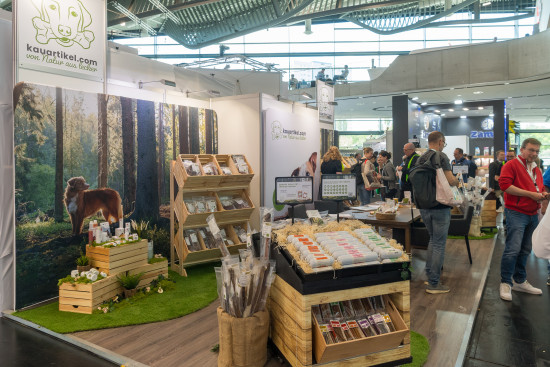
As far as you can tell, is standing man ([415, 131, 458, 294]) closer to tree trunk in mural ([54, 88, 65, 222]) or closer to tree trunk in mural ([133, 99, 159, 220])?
tree trunk in mural ([133, 99, 159, 220])

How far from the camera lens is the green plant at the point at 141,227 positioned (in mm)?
4668

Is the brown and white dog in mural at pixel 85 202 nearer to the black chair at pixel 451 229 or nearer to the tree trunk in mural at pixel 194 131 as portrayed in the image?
the tree trunk in mural at pixel 194 131

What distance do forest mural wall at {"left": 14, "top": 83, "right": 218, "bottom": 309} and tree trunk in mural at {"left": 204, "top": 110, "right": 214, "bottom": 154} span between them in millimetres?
580

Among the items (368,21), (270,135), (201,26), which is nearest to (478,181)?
(270,135)

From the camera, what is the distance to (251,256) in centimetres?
263

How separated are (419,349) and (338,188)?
4.94ft

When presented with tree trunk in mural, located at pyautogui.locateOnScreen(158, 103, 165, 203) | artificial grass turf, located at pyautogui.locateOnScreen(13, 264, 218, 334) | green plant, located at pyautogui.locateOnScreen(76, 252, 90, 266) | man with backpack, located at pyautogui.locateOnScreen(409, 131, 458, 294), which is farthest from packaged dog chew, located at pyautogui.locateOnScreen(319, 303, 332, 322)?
tree trunk in mural, located at pyautogui.locateOnScreen(158, 103, 165, 203)

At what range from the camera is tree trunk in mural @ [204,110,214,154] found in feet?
19.8

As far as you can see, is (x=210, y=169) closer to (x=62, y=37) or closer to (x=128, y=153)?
(x=128, y=153)

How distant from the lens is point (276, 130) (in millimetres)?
6348

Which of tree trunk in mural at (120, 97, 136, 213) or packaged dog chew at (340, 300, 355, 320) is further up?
tree trunk in mural at (120, 97, 136, 213)

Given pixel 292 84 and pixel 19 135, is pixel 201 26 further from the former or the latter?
pixel 19 135

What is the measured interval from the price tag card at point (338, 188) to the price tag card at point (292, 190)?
7.9 inches

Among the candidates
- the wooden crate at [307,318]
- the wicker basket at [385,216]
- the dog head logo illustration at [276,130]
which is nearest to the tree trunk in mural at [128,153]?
the dog head logo illustration at [276,130]
